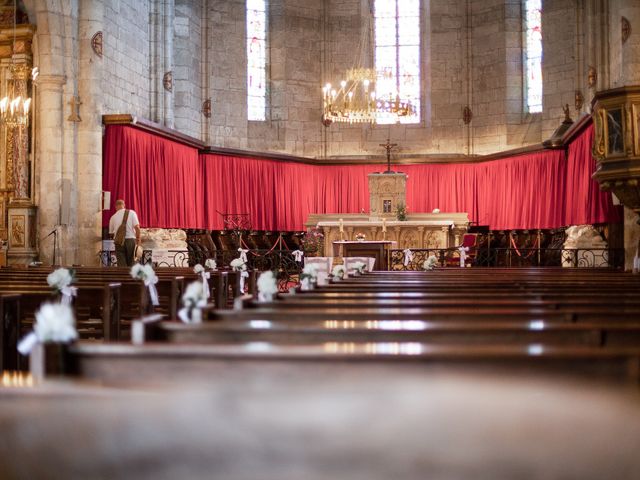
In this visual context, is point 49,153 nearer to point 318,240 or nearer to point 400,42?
point 318,240

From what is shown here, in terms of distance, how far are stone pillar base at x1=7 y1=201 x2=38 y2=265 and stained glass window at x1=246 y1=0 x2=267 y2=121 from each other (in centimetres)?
903

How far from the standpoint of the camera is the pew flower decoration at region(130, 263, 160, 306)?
269 inches

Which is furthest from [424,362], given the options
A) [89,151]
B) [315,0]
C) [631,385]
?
[315,0]

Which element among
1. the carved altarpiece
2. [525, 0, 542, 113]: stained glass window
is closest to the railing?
[525, 0, 542, 113]: stained glass window

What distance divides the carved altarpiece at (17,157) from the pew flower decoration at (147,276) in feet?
26.6

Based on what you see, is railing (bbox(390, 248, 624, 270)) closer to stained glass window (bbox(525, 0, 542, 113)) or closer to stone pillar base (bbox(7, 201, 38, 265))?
stained glass window (bbox(525, 0, 542, 113))

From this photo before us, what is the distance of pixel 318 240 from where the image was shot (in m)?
18.7

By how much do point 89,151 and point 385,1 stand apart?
38.2 feet

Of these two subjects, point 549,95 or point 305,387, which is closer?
point 305,387

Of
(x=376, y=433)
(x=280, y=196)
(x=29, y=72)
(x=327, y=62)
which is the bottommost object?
(x=376, y=433)

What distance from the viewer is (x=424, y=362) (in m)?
2.35

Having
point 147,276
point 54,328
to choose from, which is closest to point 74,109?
point 147,276

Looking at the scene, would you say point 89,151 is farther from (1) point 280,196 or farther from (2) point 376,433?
(2) point 376,433

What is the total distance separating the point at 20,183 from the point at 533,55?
14.1m
